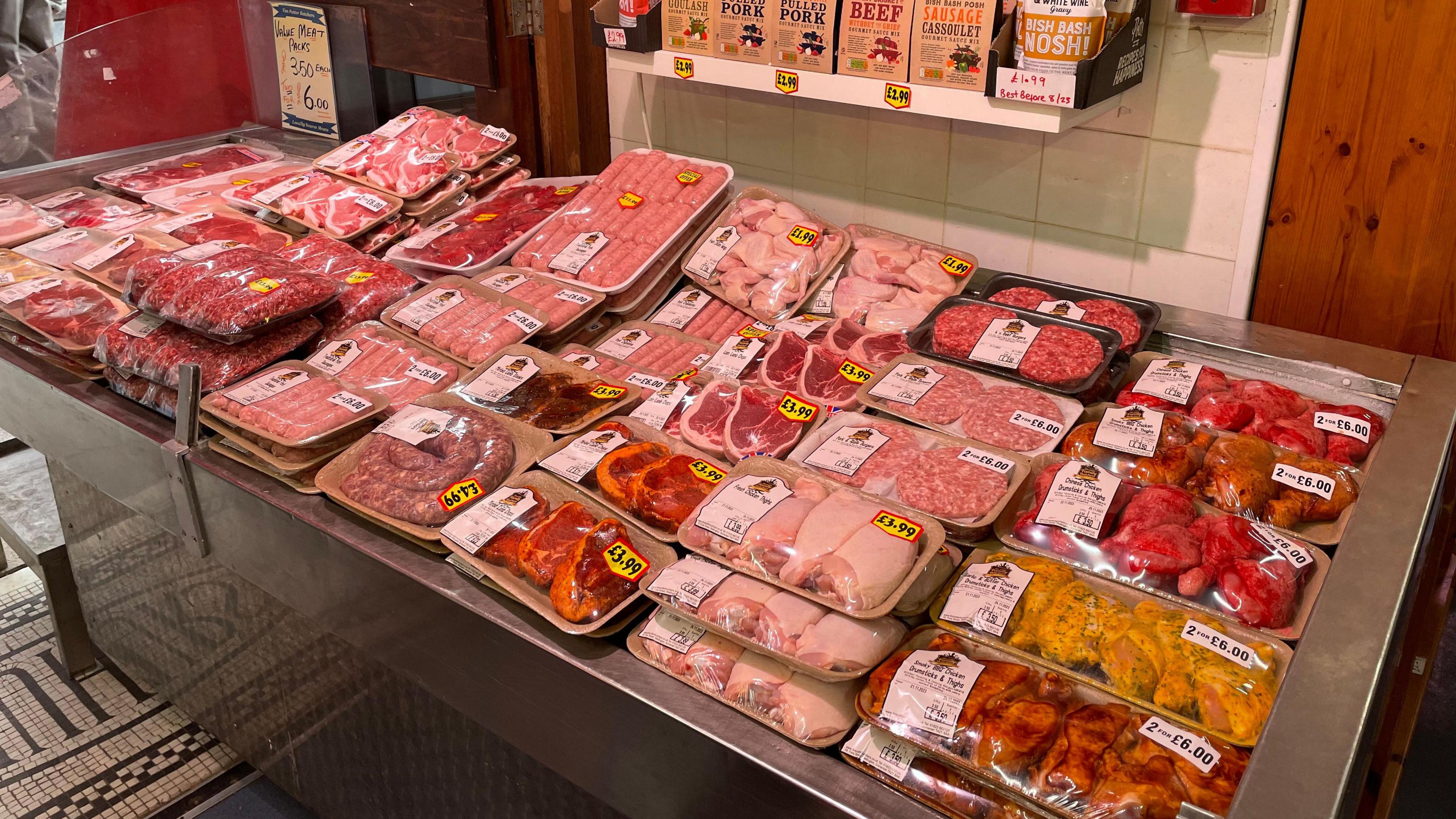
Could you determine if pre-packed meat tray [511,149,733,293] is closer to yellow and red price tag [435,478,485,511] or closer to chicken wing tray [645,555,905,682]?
yellow and red price tag [435,478,485,511]

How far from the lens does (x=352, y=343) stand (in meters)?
2.51

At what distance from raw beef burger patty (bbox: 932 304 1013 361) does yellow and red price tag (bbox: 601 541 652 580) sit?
3.04ft

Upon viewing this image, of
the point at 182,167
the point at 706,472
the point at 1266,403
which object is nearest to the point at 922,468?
the point at 706,472

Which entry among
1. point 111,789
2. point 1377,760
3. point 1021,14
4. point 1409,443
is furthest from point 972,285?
point 111,789

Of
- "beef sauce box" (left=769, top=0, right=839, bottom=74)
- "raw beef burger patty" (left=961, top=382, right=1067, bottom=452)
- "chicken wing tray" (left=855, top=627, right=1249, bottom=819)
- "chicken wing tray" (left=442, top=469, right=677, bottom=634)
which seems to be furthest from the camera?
"beef sauce box" (left=769, top=0, right=839, bottom=74)

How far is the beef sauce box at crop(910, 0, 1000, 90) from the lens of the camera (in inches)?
87.4

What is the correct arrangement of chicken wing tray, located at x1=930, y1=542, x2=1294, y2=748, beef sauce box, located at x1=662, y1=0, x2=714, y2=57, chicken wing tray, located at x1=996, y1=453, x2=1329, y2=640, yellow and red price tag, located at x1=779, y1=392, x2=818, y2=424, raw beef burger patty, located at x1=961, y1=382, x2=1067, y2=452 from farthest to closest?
beef sauce box, located at x1=662, y1=0, x2=714, y2=57 → yellow and red price tag, located at x1=779, y1=392, x2=818, y2=424 → raw beef burger patty, located at x1=961, y1=382, x2=1067, y2=452 → chicken wing tray, located at x1=996, y1=453, x2=1329, y2=640 → chicken wing tray, located at x1=930, y1=542, x2=1294, y2=748

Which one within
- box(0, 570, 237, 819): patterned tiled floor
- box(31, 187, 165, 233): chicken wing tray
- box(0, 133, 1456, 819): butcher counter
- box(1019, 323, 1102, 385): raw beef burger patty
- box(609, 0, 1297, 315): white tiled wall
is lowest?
box(0, 570, 237, 819): patterned tiled floor

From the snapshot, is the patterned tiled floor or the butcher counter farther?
the patterned tiled floor

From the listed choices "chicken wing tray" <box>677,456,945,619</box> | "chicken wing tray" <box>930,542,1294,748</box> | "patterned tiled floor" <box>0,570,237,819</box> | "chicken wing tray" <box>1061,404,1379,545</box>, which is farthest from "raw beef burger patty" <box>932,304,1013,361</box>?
"patterned tiled floor" <box>0,570,237,819</box>

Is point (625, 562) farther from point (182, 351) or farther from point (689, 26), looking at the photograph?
point (689, 26)

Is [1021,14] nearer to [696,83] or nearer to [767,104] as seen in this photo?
[767,104]

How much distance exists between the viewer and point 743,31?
8.62 ft

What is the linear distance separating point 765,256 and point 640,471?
100 centimetres
